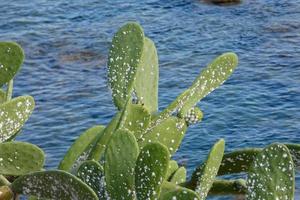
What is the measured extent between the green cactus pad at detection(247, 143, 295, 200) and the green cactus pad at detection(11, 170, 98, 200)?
21 centimetres

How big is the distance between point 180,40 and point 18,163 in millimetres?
12551

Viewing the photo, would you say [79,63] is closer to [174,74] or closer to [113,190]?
[174,74]

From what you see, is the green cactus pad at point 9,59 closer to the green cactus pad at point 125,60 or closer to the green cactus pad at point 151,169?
the green cactus pad at point 125,60

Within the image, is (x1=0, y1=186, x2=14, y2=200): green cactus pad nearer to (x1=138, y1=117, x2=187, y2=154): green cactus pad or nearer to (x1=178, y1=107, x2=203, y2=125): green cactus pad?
(x1=138, y1=117, x2=187, y2=154): green cactus pad

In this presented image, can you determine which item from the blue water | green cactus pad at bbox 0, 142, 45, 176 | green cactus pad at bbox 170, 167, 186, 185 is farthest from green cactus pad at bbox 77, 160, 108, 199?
the blue water

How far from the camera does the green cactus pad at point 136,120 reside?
1353 millimetres

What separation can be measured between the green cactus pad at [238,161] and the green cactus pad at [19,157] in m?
0.31

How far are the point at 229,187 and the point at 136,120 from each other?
23 centimetres

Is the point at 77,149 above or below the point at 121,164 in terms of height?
below

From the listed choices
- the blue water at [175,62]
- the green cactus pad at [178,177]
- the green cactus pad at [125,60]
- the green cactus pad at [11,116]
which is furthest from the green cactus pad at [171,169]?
the blue water at [175,62]

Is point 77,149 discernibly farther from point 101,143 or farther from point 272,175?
point 272,175

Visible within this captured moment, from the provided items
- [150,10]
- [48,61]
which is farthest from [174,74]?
[150,10]

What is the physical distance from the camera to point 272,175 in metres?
1.07

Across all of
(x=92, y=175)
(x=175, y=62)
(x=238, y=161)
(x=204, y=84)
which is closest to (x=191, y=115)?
(x=204, y=84)
